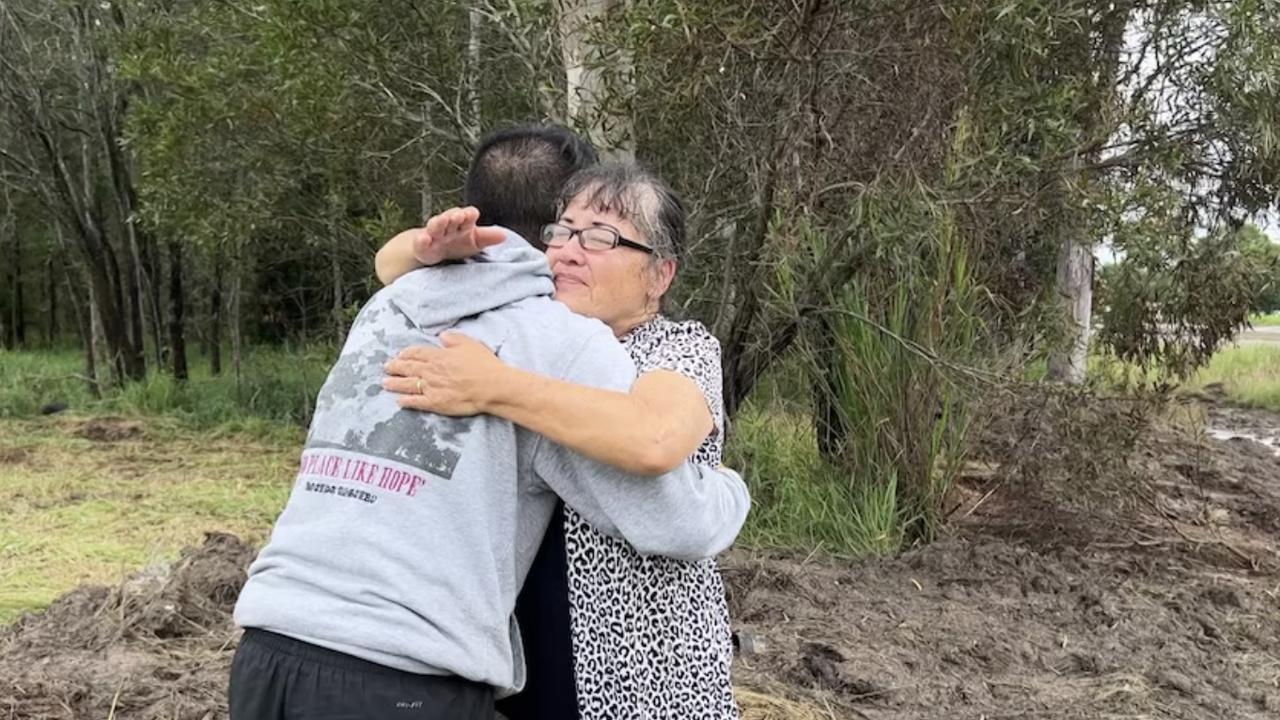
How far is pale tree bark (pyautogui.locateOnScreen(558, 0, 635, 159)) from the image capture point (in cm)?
438

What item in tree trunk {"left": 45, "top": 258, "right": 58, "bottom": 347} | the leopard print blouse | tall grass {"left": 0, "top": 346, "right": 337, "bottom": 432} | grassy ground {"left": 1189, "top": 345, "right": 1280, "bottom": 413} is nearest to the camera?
the leopard print blouse

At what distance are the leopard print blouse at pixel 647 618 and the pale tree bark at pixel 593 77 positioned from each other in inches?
119

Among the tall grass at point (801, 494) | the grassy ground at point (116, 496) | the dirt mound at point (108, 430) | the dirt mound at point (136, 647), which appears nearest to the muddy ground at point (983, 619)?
the dirt mound at point (136, 647)

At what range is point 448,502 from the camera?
1392 mm

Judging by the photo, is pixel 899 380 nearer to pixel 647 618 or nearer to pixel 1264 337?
pixel 647 618

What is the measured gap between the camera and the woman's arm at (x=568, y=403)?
1.36 m

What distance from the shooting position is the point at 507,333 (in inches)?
58.5

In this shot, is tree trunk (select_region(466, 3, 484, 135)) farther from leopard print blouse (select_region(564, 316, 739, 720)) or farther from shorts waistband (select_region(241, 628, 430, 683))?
shorts waistband (select_region(241, 628, 430, 683))

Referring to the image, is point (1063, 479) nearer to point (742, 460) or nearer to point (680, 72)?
point (742, 460)

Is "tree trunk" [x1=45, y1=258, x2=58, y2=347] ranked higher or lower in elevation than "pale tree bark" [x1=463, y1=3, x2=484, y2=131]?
lower

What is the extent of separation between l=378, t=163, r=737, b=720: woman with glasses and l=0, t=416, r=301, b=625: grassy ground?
12.8ft

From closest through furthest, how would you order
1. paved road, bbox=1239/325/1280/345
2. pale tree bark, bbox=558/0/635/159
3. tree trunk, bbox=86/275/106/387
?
pale tree bark, bbox=558/0/635/159
tree trunk, bbox=86/275/106/387
paved road, bbox=1239/325/1280/345

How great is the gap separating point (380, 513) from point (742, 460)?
15.0 feet

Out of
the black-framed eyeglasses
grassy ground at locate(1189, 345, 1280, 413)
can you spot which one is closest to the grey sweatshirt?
the black-framed eyeglasses
